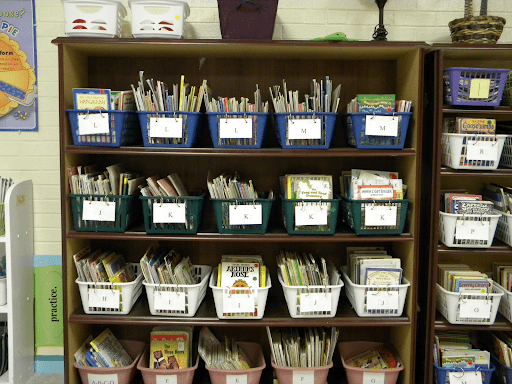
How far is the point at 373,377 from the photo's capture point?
2600mm

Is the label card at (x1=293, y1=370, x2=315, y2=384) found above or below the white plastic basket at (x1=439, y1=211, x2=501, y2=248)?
below

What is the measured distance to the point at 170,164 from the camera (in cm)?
291

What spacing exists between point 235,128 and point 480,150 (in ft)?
4.06

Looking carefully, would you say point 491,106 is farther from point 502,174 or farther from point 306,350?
point 306,350

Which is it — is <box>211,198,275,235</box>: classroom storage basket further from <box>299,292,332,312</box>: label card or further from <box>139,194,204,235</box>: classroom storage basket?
<box>299,292,332,312</box>: label card

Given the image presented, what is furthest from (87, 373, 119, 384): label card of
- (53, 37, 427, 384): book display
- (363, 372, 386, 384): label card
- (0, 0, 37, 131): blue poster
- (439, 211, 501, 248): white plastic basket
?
(439, 211, 501, 248): white plastic basket

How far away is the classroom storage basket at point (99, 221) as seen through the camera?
8.15ft

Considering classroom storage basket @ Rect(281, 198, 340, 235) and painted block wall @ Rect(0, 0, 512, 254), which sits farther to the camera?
painted block wall @ Rect(0, 0, 512, 254)

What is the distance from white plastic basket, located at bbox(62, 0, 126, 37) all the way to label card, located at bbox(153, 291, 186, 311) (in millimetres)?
1337

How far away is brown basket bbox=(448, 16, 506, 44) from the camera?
2502 mm

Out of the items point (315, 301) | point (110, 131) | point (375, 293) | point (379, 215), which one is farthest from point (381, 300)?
point (110, 131)

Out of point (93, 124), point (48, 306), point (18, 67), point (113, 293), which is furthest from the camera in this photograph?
point (48, 306)

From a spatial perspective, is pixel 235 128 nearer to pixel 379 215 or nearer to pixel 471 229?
pixel 379 215

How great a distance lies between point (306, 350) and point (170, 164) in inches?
51.2
